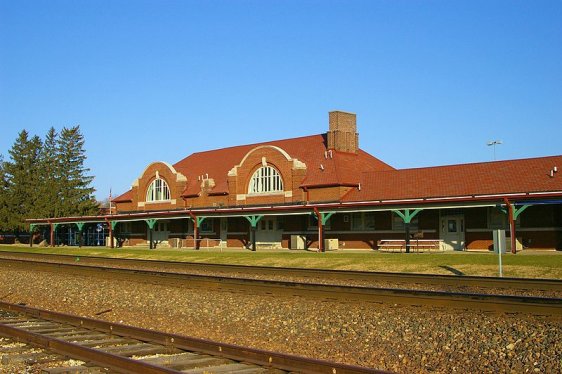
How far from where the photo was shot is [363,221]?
40406 mm

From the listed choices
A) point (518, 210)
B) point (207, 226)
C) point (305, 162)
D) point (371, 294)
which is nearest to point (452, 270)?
point (518, 210)

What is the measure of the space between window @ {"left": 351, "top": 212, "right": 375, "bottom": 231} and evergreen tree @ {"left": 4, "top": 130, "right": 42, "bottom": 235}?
40657mm

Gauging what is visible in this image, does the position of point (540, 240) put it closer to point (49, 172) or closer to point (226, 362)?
point (226, 362)

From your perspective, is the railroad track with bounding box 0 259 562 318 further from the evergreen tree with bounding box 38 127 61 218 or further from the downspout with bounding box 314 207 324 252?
the evergreen tree with bounding box 38 127 61 218

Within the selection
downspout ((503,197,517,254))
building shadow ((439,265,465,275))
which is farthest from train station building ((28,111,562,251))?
building shadow ((439,265,465,275))

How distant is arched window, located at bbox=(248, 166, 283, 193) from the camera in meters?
48.0

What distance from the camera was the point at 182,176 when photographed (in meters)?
55.8

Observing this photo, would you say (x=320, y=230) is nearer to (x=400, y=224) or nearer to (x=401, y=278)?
(x=400, y=224)

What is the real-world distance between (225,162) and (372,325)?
4599 centimetres

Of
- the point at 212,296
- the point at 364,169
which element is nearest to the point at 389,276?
the point at 212,296

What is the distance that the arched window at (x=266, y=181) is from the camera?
48.0m

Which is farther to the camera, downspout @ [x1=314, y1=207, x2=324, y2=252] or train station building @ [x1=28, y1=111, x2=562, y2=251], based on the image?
downspout @ [x1=314, y1=207, x2=324, y2=252]

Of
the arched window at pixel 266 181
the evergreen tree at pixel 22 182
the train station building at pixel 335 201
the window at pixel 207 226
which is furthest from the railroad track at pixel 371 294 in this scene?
the evergreen tree at pixel 22 182

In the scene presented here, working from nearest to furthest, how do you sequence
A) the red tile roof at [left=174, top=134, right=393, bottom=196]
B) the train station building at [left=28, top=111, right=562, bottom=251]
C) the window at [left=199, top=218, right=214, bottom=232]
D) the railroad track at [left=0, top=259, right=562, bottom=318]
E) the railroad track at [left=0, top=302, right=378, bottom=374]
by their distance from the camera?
the railroad track at [left=0, top=302, right=378, bottom=374] < the railroad track at [left=0, top=259, right=562, bottom=318] < the train station building at [left=28, top=111, right=562, bottom=251] < the red tile roof at [left=174, top=134, right=393, bottom=196] < the window at [left=199, top=218, right=214, bottom=232]
